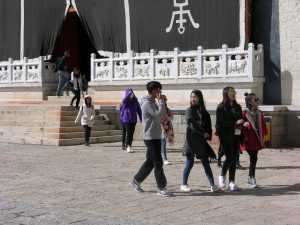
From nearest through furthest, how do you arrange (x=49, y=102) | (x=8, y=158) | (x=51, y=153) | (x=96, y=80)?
(x=8, y=158), (x=51, y=153), (x=96, y=80), (x=49, y=102)

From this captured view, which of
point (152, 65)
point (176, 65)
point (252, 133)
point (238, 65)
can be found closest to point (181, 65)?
point (176, 65)

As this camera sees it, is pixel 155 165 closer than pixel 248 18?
Yes

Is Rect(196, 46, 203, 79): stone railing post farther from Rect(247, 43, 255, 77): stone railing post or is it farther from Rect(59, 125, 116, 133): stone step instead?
Rect(59, 125, 116, 133): stone step

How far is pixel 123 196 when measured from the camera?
8594mm

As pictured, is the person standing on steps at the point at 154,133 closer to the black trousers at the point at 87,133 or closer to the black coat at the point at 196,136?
the black coat at the point at 196,136

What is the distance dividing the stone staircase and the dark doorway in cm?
500

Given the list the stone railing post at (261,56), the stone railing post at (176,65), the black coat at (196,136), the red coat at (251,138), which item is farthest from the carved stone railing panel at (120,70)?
the black coat at (196,136)

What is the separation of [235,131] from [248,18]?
8455 millimetres

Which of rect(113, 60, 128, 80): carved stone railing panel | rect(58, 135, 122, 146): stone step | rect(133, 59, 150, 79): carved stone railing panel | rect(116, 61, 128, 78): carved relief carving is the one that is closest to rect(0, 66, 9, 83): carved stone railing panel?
rect(113, 60, 128, 80): carved stone railing panel

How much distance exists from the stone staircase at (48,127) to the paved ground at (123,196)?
11.6 ft

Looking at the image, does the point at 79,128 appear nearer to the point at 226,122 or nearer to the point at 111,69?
the point at 111,69

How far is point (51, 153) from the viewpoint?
14.5 meters

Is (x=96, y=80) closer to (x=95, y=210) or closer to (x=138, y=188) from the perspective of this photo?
(x=138, y=188)

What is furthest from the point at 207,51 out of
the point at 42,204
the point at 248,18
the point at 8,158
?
the point at 42,204
